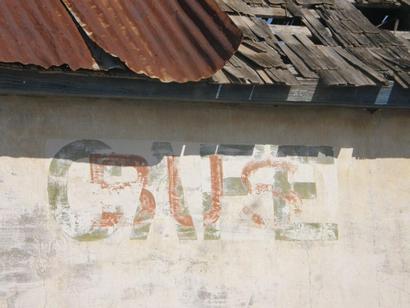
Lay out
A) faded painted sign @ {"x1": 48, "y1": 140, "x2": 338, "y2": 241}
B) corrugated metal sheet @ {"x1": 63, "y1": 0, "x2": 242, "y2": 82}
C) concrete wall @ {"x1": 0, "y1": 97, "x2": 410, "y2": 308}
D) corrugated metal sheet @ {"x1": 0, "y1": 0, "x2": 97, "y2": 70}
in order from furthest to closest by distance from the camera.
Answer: faded painted sign @ {"x1": 48, "y1": 140, "x2": 338, "y2": 241}, concrete wall @ {"x1": 0, "y1": 97, "x2": 410, "y2": 308}, corrugated metal sheet @ {"x1": 63, "y1": 0, "x2": 242, "y2": 82}, corrugated metal sheet @ {"x1": 0, "y1": 0, "x2": 97, "y2": 70}

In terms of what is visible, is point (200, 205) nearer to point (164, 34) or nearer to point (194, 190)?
point (194, 190)

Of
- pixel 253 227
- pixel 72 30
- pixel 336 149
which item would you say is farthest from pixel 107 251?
pixel 336 149

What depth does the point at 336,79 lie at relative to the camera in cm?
637

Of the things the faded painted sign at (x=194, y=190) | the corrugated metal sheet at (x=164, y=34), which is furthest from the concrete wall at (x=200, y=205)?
the corrugated metal sheet at (x=164, y=34)

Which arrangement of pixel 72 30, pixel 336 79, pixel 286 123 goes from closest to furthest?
1. pixel 72 30
2. pixel 336 79
3. pixel 286 123

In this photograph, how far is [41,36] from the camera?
5.79m

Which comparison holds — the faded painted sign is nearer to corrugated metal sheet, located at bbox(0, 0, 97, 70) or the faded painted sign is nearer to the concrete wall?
the concrete wall

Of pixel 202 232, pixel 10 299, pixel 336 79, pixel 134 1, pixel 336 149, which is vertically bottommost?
pixel 10 299

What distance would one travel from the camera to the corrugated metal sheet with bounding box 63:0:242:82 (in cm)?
596

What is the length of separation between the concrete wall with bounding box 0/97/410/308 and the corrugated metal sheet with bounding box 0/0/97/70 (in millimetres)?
605

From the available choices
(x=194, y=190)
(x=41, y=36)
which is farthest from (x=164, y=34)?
(x=194, y=190)

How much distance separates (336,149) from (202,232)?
146 cm

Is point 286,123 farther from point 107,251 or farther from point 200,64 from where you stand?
point 107,251

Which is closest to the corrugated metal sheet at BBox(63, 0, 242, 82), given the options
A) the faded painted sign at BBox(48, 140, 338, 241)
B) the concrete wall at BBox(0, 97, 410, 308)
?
the concrete wall at BBox(0, 97, 410, 308)
